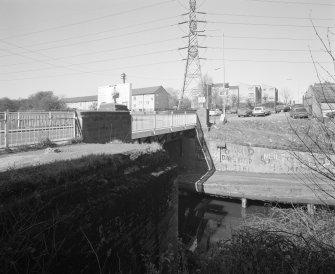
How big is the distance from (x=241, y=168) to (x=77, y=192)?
75.7 feet

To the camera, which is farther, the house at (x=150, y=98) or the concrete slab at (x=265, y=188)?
the house at (x=150, y=98)

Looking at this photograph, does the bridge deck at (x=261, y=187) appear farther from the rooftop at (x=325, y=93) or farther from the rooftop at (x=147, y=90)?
the rooftop at (x=147, y=90)

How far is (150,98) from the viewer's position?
94.6 metres

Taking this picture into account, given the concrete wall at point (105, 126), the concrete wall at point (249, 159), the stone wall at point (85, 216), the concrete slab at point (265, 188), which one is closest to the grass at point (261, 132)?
the concrete wall at point (249, 159)

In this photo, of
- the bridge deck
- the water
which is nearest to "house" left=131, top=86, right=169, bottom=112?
the bridge deck

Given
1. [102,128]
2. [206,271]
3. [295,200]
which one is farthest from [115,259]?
[295,200]

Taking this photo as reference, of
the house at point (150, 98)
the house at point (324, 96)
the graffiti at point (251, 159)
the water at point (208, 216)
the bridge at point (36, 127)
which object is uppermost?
the house at point (150, 98)

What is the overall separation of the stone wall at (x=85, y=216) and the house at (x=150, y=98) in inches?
3359

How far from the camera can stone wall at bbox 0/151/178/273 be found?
4.01 m

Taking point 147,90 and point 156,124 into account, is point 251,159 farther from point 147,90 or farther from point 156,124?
point 147,90

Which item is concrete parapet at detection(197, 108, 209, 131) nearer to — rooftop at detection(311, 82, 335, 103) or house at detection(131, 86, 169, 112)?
rooftop at detection(311, 82, 335, 103)

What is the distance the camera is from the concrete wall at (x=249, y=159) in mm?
25688

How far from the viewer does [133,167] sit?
7.39 meters

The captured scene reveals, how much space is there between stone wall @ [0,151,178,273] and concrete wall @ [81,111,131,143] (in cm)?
419
